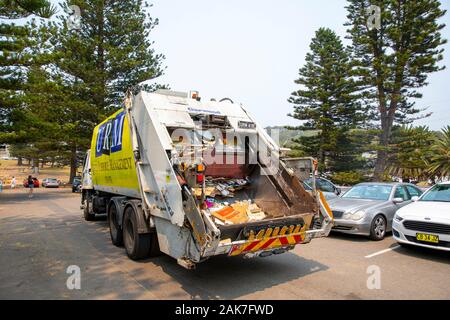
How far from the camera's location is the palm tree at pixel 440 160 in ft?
88.7

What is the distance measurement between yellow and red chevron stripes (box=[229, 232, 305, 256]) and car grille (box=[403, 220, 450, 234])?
255cm

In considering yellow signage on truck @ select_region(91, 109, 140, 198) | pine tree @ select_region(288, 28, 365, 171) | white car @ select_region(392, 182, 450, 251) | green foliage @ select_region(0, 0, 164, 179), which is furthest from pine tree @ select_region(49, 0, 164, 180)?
white car @ select_region(392, 182, 450, 251)

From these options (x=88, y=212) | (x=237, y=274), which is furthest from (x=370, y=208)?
(x=88, y=212)

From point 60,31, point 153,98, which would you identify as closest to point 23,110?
point 60,31

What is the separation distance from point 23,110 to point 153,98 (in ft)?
49.6

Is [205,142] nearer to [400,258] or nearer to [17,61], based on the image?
[400,258]

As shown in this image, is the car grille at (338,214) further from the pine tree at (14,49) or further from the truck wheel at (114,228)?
the pine tree at (14,49)

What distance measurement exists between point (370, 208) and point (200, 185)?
483 centimetres

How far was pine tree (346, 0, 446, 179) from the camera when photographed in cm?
2300

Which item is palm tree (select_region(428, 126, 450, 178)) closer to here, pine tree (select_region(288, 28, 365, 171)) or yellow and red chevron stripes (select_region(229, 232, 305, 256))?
pine tree (select_region(288, 28, 365, 171))

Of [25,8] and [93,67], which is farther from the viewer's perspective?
[93,67]

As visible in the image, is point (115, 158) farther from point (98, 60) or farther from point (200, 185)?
point (98, 60)

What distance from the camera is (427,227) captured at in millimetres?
5926

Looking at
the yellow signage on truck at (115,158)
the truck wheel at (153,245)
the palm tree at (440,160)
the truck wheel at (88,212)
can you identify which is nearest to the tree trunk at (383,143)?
the palm tree at (440,160)
